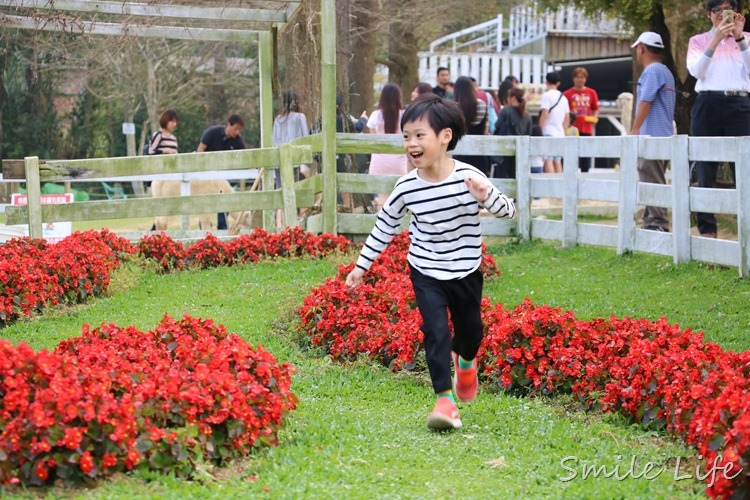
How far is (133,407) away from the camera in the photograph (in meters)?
4.24

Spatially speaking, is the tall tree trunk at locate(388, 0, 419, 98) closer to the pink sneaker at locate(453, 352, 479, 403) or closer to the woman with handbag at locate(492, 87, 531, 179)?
the woman with handbag at locate(492, 87, 531, 179)

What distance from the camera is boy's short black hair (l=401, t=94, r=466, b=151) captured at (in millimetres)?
5305

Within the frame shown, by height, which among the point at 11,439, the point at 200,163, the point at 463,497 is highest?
the point at 200,163

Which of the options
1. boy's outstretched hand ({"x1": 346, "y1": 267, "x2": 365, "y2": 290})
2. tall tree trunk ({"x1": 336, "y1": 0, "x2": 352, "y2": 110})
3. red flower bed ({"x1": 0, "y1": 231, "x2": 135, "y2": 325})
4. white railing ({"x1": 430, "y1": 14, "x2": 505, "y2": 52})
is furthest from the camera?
white railing ({"x1": 430, "y1": 14, "x2": 505, "y2": 52})

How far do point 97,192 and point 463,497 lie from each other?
26.4m

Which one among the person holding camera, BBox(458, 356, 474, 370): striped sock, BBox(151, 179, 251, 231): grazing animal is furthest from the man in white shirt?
BBox(458, 356, 474, 370): striped sock

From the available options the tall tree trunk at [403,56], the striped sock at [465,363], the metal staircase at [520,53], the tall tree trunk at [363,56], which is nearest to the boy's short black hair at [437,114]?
the striped sock at [465,363]

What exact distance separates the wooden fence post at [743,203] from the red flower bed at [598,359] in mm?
2809

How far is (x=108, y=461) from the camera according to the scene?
4.08 meters

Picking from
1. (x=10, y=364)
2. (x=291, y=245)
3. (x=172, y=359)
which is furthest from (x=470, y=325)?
(x=291, y=245)

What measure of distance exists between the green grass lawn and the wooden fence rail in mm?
527

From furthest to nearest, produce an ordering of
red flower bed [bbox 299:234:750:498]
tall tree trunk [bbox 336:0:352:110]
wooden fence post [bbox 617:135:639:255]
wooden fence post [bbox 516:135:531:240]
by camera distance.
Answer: tall tree trunk [bbox 336:0:352:110], wooden fence post [bbox 516:135:531:240], wooden fence post [bbox 617:135:639:255], red flower bed [bbox 299:234:750:498]

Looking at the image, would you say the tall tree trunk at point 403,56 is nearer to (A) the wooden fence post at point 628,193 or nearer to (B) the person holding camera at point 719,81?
(A) the wooden fence post at point 628,193

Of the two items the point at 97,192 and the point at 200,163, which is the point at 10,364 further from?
the point at 97,192
